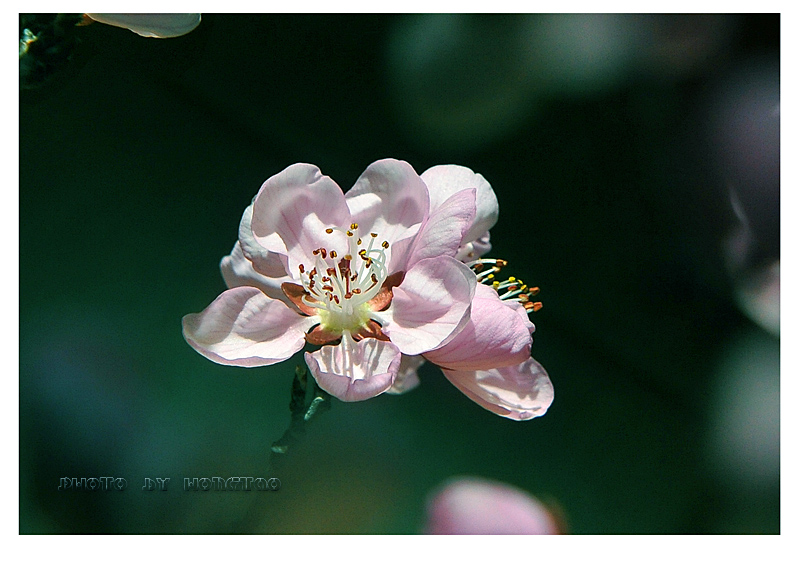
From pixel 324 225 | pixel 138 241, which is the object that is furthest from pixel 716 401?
pixel 138 241

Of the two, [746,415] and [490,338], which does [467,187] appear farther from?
[746,415]

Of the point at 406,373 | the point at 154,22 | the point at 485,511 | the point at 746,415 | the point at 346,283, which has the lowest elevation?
the point at 485,511

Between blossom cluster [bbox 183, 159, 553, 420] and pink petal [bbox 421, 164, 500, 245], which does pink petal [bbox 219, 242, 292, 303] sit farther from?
pink petal [bbox 421, 164, 500, 245]

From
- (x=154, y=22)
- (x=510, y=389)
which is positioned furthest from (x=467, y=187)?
(x=154, y=22)

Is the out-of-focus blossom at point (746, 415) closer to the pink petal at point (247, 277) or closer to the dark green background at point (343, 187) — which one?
the dark green background at point (343, 187)

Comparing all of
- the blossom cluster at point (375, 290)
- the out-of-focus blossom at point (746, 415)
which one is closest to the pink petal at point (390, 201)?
the blossom cluster at point (375, 290)

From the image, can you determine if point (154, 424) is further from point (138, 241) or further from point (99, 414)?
point (138, 241)

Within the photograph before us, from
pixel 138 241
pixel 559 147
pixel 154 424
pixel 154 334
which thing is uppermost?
pixel 559 147

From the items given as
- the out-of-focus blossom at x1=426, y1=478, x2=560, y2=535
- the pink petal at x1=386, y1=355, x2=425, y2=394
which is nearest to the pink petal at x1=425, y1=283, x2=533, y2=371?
the pink petal at x1=386, y1=355, x2=425, y2=394
